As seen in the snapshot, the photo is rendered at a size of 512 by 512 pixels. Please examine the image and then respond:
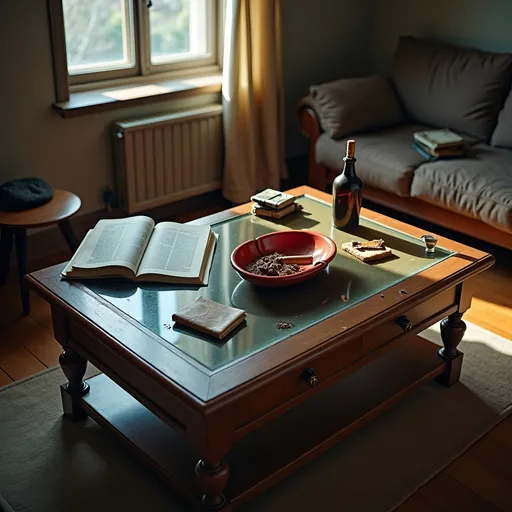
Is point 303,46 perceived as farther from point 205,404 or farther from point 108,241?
point 205,404

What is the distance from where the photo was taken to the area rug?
1931 mm

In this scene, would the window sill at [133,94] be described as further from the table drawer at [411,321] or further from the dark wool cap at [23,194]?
the table drawer at [411,321]

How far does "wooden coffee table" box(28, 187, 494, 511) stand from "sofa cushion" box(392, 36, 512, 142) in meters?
1.42

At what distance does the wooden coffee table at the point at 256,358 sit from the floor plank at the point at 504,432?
230 mm

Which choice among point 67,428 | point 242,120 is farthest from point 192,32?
point 67,428

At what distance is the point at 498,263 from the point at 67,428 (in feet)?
6.53

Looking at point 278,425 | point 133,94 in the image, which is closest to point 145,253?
point 278,425

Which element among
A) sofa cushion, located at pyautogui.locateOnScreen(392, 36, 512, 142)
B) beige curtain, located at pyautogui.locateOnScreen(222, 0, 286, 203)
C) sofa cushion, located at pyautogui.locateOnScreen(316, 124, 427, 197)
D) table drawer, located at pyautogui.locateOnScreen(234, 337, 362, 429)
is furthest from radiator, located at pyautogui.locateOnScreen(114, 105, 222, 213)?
table drawer, located at pyautogui.locateOnScreen(234, 337, 362, 429)

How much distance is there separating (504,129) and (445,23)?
0.84 metres

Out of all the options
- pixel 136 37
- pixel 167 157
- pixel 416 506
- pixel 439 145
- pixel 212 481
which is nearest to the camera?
pixel 212 481

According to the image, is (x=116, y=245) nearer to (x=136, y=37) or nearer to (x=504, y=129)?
(x=136, y=37)

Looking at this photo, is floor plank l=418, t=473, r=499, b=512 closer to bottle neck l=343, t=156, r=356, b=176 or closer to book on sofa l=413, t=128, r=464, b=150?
bottle neck l=343, t=156, r=356, b=176

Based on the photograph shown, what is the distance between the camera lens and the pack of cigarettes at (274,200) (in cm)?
247

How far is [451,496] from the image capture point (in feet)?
6.43
